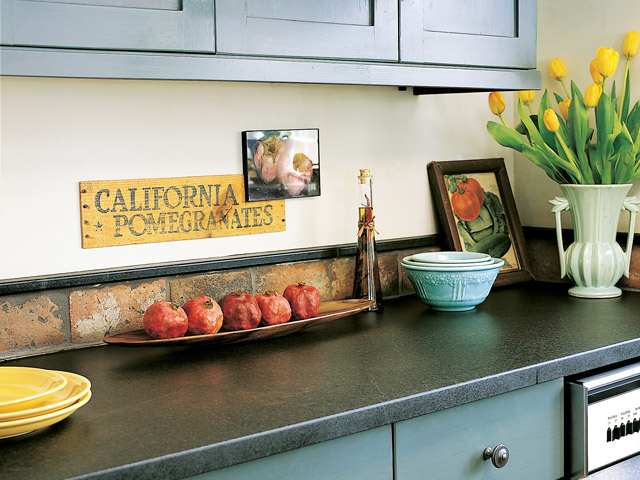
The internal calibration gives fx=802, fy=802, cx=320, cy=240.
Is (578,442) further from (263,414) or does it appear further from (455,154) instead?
(455,154)

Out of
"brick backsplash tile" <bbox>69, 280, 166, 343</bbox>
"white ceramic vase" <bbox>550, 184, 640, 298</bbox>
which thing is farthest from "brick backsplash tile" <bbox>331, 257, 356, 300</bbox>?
"white ceramic vase" <bbox>550, 184, 640, 298</bbox>

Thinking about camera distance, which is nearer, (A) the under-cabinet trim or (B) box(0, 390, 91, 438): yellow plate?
(B) box(0, 390, 91, 438): yellow plate

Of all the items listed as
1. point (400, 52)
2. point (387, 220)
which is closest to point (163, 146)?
point (400, 52)

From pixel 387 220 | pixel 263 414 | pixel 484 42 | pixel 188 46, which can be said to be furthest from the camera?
pixel 387 220

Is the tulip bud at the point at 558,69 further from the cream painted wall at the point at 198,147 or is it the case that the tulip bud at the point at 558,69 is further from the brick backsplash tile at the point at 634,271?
the brick backsplash tile at the point at 634,271

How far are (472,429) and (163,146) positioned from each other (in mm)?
941

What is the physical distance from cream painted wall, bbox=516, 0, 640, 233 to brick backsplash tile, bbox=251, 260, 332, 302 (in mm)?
808

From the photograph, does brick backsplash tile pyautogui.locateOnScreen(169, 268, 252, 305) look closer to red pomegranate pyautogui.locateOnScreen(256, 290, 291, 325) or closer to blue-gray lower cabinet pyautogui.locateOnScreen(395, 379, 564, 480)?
red pomegranate pyautogui.locateOnScreen(256, 290, 291, 325)

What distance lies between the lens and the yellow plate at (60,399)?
3.92 feet

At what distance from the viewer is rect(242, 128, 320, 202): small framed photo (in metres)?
2.01

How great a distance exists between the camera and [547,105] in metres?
2.35

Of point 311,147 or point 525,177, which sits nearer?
point 311,147

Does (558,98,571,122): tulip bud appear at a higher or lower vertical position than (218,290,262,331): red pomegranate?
higher

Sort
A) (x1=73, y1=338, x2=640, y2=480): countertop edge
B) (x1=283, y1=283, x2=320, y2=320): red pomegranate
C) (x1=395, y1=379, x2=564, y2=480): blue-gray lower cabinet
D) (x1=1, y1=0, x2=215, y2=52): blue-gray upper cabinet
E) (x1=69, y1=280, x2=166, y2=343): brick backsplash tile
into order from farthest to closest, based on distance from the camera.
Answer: (x1=283, y1=283, x2=320, y2=320): red pomegranate
(x1=69, y1=280, x2=166, y2=343): brick backsplash tile
(x1=395, y1=379, x2=564, y2=480): blue-gray lower cabinet
(x1=1, y1=0, x2=215, y2=52): blue-gray upper cabinet
(x1=73, y1=338, x2=640, y2=480): countertop edge
